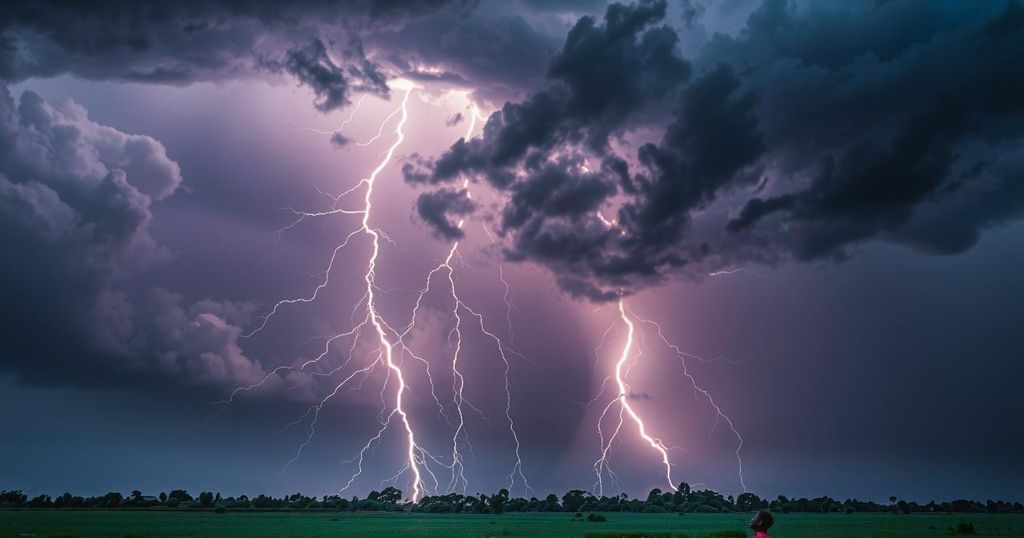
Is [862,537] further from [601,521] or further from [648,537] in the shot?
[601,521]

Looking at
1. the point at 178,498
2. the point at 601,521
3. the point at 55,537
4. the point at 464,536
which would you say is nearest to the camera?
the point at 55,537

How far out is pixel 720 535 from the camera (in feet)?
179

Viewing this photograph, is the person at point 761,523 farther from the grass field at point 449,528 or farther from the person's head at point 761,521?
the grass field at point 449,528

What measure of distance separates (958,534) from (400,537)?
4098 cm

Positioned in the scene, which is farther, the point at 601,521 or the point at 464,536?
the point at 601,521

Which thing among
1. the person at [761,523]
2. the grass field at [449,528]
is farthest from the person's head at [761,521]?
the grass field at [449,528]

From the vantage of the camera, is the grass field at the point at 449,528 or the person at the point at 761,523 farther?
the grass field at the point at 449,528

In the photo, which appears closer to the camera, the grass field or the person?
the person

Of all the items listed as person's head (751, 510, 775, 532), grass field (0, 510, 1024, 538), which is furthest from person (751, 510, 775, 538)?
grass field (0, 510, 1024, 538)

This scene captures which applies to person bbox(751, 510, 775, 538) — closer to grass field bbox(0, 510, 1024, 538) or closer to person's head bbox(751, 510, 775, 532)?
person's head bbox(751, 510, 775, 532)

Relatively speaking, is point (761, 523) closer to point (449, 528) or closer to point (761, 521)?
point (761, 521)

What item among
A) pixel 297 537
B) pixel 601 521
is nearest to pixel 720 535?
pixel 297 537

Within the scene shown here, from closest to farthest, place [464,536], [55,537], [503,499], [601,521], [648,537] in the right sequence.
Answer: [55,537], [648,537], [464,536], [601,521], [503,499]

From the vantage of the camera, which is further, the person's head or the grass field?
the grass field
